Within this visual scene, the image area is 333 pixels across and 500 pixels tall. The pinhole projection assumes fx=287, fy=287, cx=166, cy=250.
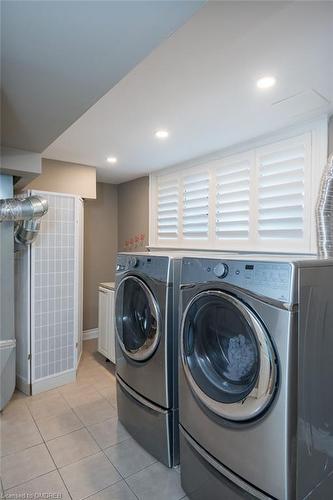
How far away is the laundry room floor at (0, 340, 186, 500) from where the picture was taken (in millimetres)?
1653

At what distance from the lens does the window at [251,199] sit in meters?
2.21

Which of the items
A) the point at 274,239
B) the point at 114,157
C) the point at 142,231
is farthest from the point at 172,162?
the point at 274,239

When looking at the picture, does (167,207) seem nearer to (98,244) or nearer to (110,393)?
(98,244)

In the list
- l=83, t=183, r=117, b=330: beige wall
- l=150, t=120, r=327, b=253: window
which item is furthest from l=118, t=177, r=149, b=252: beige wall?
l=150, t=120, r=327, b=253: window

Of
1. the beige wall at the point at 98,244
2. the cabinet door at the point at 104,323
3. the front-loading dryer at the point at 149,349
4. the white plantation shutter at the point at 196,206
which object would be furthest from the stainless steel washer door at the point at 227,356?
the beige wall at the point at 98,244

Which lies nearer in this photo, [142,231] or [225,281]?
[225,281]

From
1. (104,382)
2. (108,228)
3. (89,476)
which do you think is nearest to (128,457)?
(89,476)

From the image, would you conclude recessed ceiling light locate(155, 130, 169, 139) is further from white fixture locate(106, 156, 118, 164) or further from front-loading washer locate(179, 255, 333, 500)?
front-loading washer locate(179, 255, 333, 500)

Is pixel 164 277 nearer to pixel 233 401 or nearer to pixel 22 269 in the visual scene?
pixel 233 401

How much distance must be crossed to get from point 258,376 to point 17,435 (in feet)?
6.36

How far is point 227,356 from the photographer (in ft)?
4.84

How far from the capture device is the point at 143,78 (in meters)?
1.64

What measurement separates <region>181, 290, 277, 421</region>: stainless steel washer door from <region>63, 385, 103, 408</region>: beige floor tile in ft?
5.00

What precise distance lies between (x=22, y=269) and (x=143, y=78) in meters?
1.99
